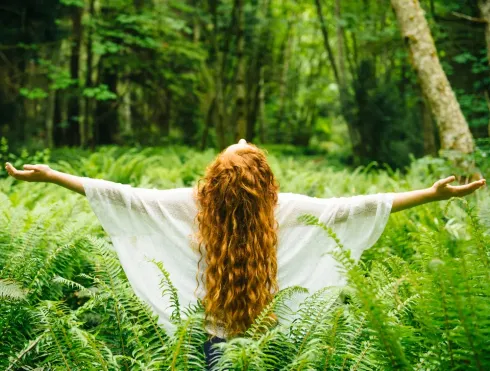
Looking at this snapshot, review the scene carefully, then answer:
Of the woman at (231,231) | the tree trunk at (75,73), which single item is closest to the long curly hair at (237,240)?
the woman at (231,231)

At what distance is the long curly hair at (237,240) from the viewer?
2490 mm

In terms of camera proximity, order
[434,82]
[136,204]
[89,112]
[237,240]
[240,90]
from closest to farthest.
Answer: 1. [237,240]
2. [136,204]
3. [434,82]
4. [240,90]
5. [89,112]

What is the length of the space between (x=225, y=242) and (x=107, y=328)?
41.1 inches

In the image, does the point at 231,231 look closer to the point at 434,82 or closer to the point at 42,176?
the point at 42,176

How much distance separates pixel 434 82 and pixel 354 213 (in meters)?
3.88

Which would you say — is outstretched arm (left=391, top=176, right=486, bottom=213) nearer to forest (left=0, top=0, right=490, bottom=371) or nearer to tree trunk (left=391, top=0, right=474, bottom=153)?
forest (left=0, top=0, right=490, bottom=371)

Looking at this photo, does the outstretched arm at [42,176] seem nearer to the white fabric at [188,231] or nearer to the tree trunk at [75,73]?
the white fabric at [188,231]

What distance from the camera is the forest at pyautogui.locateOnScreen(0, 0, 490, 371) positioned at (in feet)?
7.04

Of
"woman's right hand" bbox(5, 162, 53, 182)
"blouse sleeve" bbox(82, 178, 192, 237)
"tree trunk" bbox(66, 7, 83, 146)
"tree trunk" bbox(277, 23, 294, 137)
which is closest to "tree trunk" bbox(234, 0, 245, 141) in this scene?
"tree trunk" bbox(66, 7, 83, 146)

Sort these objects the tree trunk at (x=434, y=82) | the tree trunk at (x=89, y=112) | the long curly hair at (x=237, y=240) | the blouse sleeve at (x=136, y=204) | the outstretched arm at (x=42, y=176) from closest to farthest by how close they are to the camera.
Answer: the long curly hair at (x=237, y=240)
the outstretched arm at (x=42, y=176)
the blouse sleeve at (x=136, y=204)
the tree trunk at (x=434, y=82)
the tree trunk at (x=89, y=112)

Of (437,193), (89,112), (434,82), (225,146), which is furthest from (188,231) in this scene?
(89,112)

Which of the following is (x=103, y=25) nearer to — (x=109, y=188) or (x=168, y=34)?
(x=168, y=34)

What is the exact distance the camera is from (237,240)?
2.54 meters

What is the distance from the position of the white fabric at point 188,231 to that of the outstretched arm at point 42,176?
7cm
